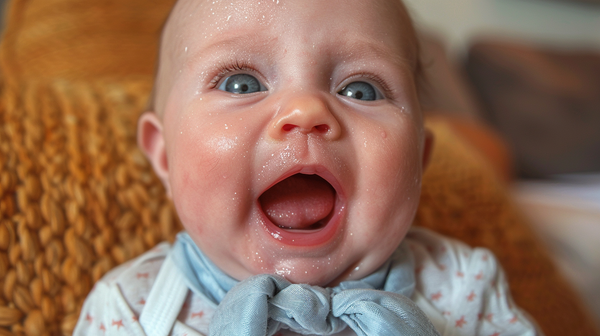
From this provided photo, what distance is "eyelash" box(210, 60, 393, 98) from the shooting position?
559 millimetres

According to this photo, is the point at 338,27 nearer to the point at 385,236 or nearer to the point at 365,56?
the point at 365,56

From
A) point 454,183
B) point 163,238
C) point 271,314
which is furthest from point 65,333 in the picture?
point 454,183

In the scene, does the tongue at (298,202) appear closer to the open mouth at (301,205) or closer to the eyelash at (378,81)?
the open mouth at (301,205)

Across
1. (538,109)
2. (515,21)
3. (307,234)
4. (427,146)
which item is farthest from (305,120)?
(515,21)

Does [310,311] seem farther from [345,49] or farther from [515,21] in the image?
[515,21]

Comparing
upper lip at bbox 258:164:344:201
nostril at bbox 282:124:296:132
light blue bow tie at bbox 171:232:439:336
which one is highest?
nostril at bbox 282:124:296:132

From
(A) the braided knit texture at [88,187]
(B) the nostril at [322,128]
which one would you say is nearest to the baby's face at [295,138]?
(B) the nostril at [322,128]

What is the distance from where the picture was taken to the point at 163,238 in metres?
0.81

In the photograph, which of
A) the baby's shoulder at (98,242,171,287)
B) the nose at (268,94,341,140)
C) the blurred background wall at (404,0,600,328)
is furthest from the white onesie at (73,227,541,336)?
the blurred background wall at (404,0,600,328)

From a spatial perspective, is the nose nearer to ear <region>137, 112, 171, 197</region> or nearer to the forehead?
the forehead

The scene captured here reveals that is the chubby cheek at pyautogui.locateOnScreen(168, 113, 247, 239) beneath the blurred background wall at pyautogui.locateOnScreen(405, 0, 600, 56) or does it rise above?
above

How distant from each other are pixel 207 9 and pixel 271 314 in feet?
1.18

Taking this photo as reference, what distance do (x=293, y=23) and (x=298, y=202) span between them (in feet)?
0.66

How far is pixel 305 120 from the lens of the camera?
0.49 m
